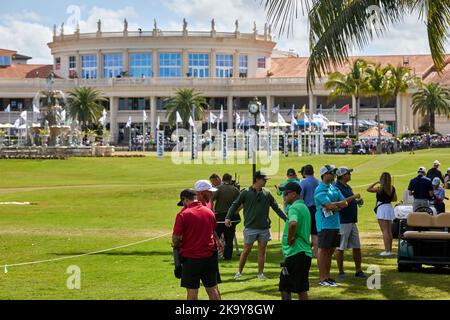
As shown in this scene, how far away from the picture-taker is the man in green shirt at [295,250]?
1353 centimetres

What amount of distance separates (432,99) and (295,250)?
288 ft

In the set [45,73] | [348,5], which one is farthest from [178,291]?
[45,73]

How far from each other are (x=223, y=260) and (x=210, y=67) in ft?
344

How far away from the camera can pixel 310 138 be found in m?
76.4

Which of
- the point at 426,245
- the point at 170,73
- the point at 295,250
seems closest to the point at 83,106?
the point at 170,73

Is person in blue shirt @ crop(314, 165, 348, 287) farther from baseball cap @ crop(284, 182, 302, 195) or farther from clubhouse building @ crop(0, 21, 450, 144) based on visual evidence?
clubhouse building @ crop(0, 21, 450, 144)

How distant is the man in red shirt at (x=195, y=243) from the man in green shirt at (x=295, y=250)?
3.06 feet

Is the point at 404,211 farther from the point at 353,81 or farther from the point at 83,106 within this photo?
the point at 83,106

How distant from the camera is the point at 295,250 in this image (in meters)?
13.6

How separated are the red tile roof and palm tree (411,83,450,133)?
49.6 m

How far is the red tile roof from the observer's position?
12912 cm

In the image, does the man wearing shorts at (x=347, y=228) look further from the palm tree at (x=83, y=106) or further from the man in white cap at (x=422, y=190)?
the palm tree at (x=83, y=106)

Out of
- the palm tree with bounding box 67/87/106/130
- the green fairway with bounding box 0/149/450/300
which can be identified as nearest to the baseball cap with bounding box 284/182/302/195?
the green fairway with bounding box 0/149/450/300

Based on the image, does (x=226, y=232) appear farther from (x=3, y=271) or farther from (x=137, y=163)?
(x=137, y=163)
